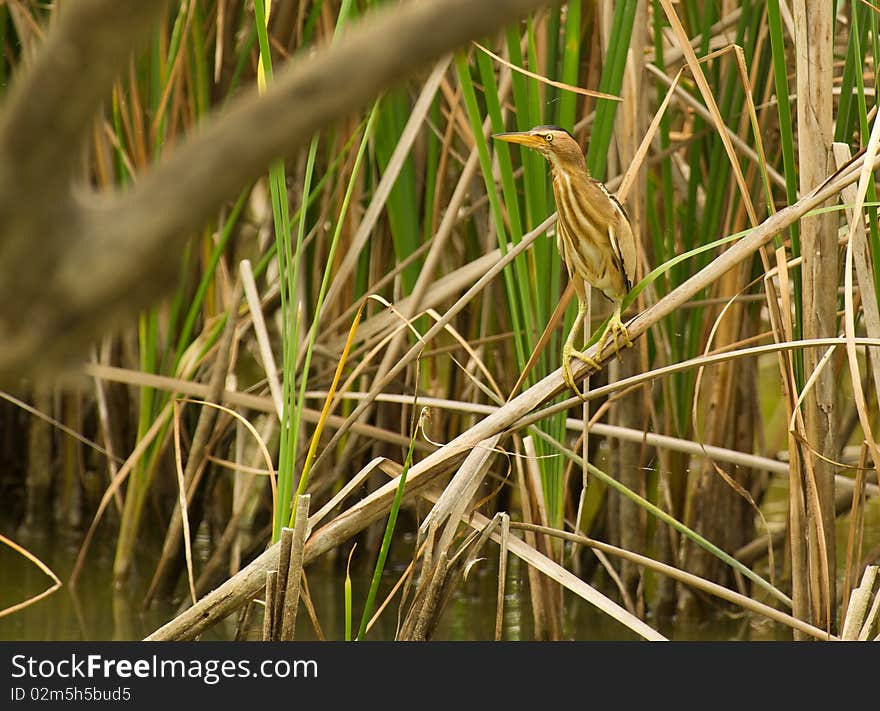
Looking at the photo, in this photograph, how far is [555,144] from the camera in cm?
149

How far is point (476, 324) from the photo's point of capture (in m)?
2.27

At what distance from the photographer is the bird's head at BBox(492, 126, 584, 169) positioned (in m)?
1.47

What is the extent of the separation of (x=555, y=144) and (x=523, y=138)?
58 millimetres

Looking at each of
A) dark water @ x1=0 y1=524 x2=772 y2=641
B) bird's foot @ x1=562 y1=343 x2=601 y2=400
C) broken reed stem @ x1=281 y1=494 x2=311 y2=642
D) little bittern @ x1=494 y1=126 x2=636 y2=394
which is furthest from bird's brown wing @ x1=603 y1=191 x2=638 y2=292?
dark water @ x1=0 y1=524 x2=772 y2=641

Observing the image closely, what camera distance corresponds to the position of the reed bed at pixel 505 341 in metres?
1.38

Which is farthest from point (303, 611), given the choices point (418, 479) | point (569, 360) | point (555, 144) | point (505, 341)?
point (555, 144)

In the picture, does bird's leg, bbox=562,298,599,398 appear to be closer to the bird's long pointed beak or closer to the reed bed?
the reed bed

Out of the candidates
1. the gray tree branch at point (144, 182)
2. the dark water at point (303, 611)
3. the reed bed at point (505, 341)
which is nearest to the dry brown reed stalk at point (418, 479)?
the reed bed at point (505, 341)

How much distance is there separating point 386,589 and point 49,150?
2.20m

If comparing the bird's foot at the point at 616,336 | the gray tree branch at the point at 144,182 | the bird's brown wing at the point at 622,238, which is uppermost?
the bird's brown wing at the point at 622,238

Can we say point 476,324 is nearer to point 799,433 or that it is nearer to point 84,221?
point 799,433

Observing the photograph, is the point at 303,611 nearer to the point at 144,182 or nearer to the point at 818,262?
the point at 818,262

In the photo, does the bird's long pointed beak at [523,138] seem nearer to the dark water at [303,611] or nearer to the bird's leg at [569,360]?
the bird's leg at [569,360]
